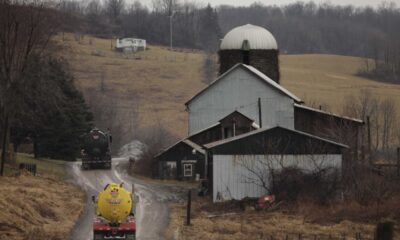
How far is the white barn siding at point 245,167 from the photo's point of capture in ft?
134

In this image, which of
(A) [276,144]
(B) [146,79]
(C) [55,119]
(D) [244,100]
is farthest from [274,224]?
(B) [146,79]

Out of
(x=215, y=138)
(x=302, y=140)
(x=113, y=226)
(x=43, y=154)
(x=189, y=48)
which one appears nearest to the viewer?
(x=113, y=226)

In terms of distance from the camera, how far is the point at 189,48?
186000 mm

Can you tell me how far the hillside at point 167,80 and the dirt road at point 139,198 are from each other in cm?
4736

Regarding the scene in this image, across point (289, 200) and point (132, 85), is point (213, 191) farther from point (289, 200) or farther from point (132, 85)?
point (132, 85)

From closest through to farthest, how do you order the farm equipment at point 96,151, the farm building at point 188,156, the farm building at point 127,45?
the farm building at point 188,156 → the farm equipment at point 96,151 → the farm building at point 127,45

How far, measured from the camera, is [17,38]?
164 feet

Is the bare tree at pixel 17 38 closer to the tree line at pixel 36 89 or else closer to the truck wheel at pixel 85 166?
the tree line at pixel 36 89

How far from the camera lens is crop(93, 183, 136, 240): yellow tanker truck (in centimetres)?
2688

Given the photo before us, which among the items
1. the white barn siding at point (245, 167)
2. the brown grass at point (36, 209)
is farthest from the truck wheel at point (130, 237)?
the white barn siding at point (245, 167)

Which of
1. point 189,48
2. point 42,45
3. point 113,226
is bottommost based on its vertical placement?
point 113,226

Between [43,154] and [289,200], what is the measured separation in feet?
111

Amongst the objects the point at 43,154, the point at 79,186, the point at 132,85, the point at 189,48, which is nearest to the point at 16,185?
the point at 79,186

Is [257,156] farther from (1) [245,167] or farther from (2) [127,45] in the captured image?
(2) [127,45]
